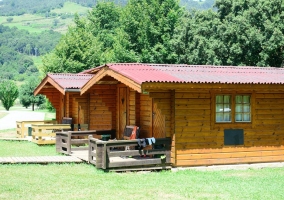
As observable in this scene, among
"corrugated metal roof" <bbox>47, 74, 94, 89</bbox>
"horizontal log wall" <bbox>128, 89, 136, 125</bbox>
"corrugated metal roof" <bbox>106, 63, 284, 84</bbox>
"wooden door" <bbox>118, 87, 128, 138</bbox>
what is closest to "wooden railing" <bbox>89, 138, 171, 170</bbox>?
"corrugated metal roof" <bbox>106, 63, 284, 84</bbox>

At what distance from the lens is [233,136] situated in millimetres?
14320

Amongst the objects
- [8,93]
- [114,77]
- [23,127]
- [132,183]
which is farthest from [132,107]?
[8,93]

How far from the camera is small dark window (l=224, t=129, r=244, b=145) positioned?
14.2 m

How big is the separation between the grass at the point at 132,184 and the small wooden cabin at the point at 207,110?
92cm

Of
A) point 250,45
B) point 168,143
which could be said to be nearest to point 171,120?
point 168,143

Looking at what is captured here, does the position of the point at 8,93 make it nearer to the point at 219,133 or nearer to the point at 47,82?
the point at 47,82

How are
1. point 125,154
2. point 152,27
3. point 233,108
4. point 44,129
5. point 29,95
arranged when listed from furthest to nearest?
point 29,95 → point 152,27 → point 44,129 → point 233,108 → point 125,154

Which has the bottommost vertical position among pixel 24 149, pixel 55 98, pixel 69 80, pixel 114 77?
pixel 24 149

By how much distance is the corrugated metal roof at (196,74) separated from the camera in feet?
43.8

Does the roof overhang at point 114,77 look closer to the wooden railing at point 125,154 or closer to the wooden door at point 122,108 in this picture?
the wooden door at point 122,108

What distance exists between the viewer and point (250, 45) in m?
34.7

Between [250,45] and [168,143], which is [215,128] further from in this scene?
[250,45]

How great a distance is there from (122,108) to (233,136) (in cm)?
452

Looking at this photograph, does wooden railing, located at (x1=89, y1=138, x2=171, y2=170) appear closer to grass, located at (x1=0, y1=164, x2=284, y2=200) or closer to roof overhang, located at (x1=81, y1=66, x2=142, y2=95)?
grass, located at (x1=0, y1=164, x2=284, y2=200)
